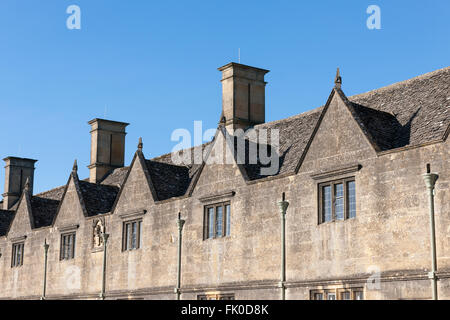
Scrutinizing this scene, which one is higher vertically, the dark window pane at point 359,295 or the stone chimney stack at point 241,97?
the stone chimney stack at point 241,97

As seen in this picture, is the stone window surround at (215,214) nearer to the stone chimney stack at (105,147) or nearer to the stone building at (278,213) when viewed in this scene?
the stone building at (278,213)

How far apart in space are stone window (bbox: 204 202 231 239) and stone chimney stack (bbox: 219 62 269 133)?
6.75 metres

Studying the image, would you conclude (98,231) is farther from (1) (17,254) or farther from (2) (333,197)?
(2) (333,197)

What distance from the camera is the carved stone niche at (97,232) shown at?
35.1 m

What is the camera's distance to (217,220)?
28641 mm

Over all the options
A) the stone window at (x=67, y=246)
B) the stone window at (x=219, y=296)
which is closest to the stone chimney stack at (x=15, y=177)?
the stone window at (x=67, y=246)

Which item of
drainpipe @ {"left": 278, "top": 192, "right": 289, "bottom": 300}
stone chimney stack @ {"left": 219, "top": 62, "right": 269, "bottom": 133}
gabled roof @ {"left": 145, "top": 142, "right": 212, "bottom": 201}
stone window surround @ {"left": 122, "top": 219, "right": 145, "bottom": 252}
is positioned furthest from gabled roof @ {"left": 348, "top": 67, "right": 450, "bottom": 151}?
stone window surround @ {"left": 122, "top": 219, "right": 145, "bottom": 252}

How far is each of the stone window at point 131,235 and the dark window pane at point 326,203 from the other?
11.4m

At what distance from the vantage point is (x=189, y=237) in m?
29.7

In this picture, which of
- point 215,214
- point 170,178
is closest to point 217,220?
point 215,214

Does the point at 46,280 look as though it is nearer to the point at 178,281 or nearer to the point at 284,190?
the point at 178,281

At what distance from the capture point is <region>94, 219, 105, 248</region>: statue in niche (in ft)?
115

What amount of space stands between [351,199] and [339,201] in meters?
0.57

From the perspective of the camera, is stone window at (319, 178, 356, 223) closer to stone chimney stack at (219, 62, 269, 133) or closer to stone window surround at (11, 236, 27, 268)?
stone chimney stack at (219, 62, 269, 133)
